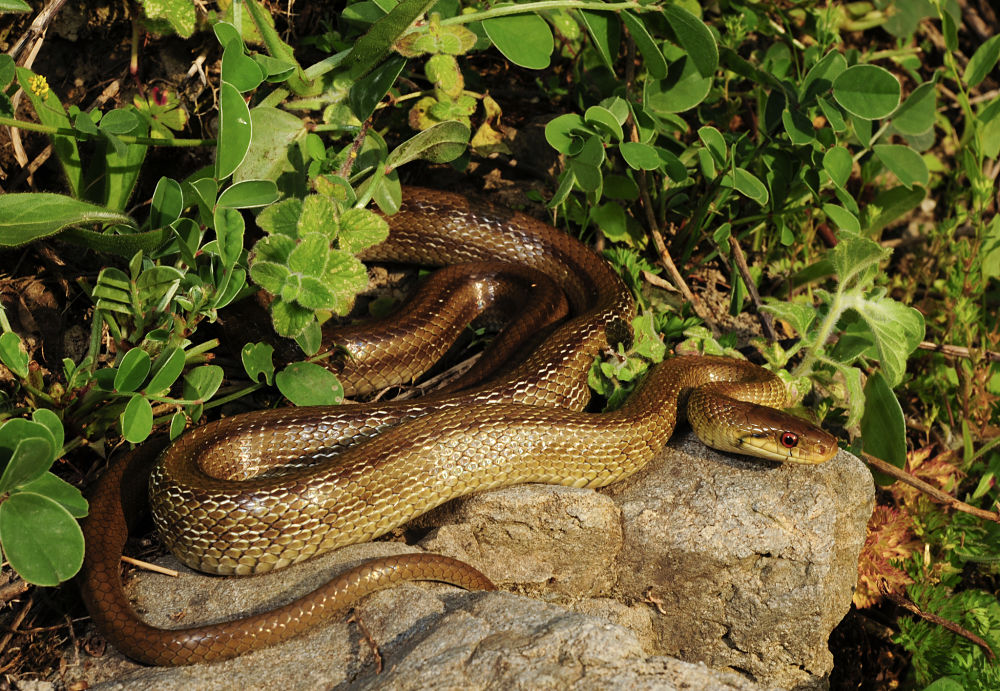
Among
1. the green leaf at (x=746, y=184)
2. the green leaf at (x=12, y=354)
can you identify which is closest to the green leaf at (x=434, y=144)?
the green leaf at (x=746, y=184)

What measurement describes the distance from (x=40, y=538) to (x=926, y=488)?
4.55 meters

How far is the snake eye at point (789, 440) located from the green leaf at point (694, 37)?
218cm

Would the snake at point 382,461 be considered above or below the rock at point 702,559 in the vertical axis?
above

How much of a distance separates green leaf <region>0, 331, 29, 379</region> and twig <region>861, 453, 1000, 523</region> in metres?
4.51

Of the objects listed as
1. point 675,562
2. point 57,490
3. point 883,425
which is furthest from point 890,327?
point 57,490

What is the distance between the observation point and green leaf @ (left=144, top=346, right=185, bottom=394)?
3900 mm

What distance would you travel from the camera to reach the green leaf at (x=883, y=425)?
476cm

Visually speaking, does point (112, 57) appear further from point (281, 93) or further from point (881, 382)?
point (881, 382)

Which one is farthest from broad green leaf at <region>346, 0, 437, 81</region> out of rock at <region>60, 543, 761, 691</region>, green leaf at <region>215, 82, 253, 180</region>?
rock at <region>60, 543, 761, 691</region>

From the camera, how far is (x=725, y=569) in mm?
4230

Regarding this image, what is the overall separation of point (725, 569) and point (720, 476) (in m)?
0.52

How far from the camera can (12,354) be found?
3934mm

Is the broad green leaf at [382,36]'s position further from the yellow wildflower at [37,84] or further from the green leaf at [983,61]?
the green leaf at [983,61]

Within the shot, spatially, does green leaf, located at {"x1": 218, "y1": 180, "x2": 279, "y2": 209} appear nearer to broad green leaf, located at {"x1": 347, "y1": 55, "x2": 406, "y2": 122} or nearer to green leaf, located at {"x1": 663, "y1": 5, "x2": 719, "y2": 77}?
broad green leaf, located at {"x1": 347, "y1": 55, "x2": 406, "y2": 122}
